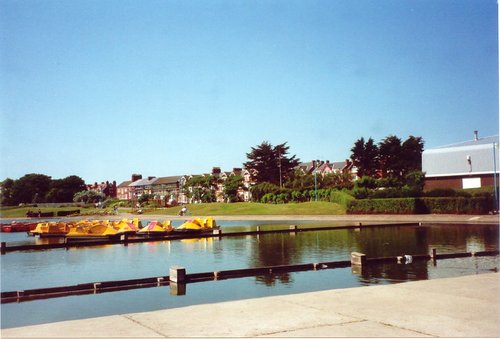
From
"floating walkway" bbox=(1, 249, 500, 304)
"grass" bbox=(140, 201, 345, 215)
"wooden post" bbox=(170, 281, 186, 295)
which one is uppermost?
"grass" bbox=(140, 201, 345, 215)

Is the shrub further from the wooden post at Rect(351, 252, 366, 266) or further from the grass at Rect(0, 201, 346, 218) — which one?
the wooden post at Rect(351, 252, 366, 266)

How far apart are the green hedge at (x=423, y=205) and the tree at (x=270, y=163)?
5749 cm

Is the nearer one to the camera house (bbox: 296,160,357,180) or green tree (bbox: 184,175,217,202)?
green tree (bbox: 184,175,217,202)

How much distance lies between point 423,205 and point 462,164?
13104mm

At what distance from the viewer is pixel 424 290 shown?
12.5 m

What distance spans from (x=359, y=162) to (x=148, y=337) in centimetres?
10367

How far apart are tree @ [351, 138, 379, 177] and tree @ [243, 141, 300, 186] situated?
51.1 feet

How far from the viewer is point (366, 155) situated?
107 m

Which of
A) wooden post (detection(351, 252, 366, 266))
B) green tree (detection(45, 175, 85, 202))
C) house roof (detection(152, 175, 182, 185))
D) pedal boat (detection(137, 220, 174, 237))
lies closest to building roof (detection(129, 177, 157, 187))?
house roof (detection(152, 175, 182, 185))

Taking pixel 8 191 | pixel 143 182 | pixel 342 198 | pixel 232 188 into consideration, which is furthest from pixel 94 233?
pixel 143 182

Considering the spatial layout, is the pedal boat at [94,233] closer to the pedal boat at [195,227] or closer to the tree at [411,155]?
the pedal boat at [195,227]

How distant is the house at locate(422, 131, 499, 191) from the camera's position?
57.2 m

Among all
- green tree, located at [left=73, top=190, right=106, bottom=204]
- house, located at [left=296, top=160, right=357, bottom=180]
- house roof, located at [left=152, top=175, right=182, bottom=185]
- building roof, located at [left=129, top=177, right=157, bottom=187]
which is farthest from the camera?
building roof, located at [left=129, top=177, right=157, bottom=187]

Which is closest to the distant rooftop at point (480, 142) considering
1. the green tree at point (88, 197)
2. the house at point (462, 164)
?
the house at point (462, 164)
